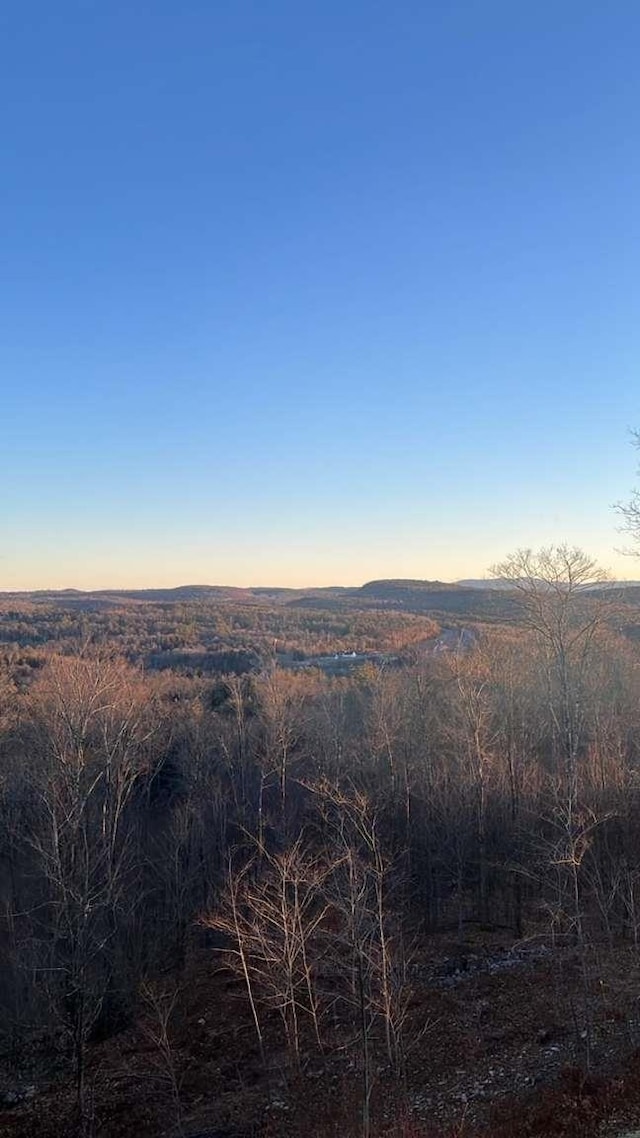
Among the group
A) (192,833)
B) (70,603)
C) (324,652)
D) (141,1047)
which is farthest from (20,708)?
(70,603)

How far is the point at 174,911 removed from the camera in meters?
27.5

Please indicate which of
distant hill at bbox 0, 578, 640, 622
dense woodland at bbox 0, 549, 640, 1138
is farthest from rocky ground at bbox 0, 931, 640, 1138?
distant hill at bbox 0, 578, 640, 622

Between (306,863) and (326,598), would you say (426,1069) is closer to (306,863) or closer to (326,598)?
(306,863)

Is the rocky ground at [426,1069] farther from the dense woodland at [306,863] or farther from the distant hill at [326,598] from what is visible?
the distant hill at [326,598]

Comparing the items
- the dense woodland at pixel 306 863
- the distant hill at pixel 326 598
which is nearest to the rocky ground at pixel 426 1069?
the dense woodland at pixel 306 863

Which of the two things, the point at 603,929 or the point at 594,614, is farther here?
the point at 603,929

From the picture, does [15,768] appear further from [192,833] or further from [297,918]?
[297,918]

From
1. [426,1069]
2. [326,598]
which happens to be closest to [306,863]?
[426,1069]

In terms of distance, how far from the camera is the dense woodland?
16.1 meters

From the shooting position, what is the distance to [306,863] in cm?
2406

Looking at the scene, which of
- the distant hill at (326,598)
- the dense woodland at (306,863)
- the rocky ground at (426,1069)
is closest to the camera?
the rocky ground at (426,1069)

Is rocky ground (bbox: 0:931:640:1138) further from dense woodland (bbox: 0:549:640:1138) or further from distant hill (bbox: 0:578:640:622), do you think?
distant hill (bbox: 0:578:640:622)

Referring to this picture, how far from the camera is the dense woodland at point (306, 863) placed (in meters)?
16.1

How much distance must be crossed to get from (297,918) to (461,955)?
972 centimetres
